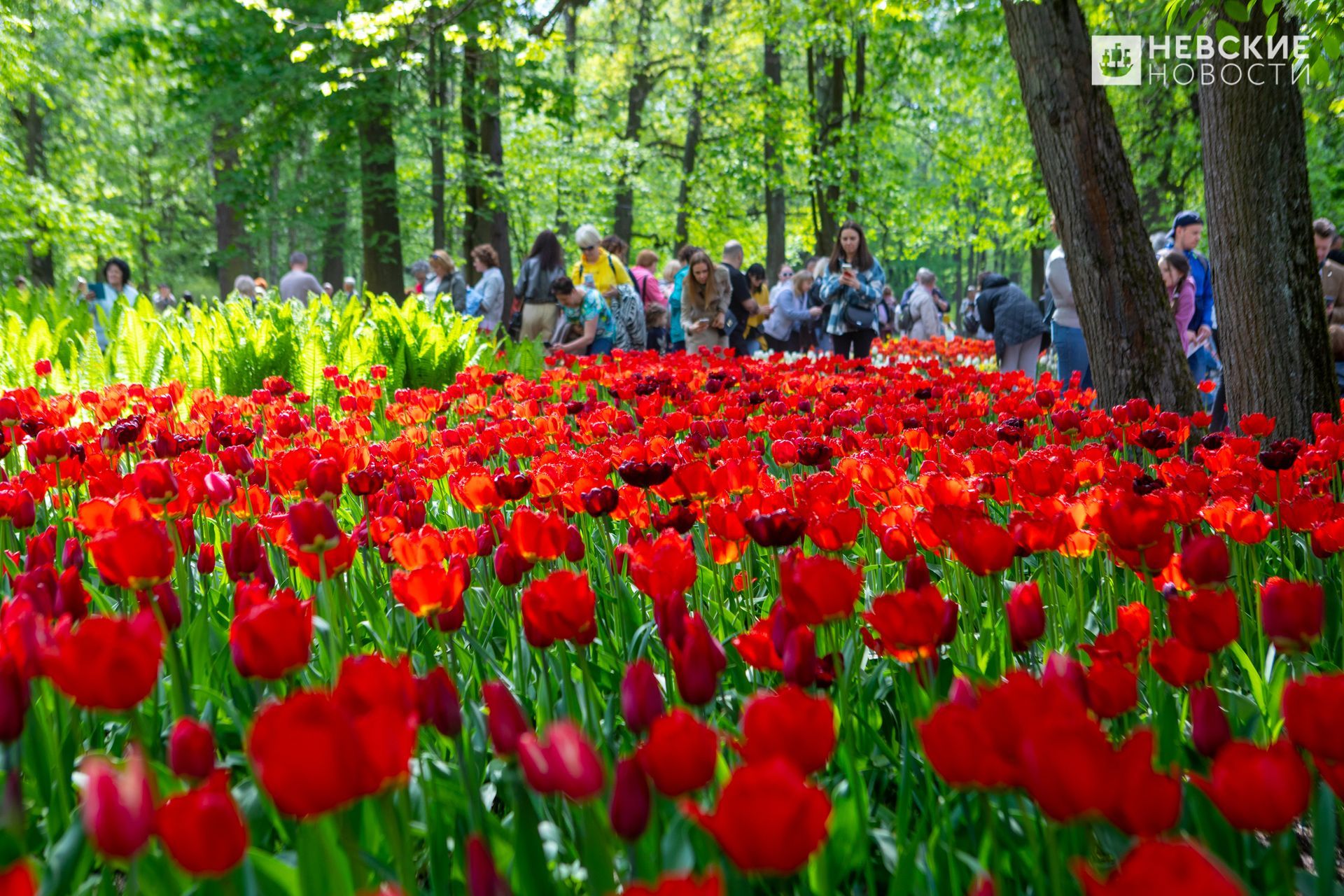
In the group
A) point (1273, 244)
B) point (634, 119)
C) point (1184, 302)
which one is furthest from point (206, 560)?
point (634, 119)

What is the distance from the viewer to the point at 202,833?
75 centimetres

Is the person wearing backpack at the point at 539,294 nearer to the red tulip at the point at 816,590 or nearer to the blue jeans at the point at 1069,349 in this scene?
the blue jeans at the point at 1069,349

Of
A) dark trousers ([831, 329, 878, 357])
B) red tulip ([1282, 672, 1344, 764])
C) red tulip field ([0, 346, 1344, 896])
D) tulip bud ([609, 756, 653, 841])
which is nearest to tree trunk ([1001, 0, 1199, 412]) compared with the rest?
red tulip field ([0, 346, 1344, 896])

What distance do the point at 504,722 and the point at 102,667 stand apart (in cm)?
37

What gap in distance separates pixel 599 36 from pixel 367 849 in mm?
28609

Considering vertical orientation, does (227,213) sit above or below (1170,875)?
above

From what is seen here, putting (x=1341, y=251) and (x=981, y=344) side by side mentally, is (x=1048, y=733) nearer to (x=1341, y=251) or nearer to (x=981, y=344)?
(x=1341, y=251)

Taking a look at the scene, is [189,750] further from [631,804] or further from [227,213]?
[227,213]

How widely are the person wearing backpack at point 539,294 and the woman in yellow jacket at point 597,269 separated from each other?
197mm

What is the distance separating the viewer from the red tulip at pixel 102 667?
3.13 ft

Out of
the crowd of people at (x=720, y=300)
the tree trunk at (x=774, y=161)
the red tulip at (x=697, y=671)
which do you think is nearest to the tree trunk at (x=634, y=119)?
the tree trunk at (x=774, y=161)

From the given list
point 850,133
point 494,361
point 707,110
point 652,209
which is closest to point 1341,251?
point 494,361

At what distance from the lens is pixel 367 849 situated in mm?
1249

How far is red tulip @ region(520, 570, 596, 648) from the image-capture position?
126 cm
